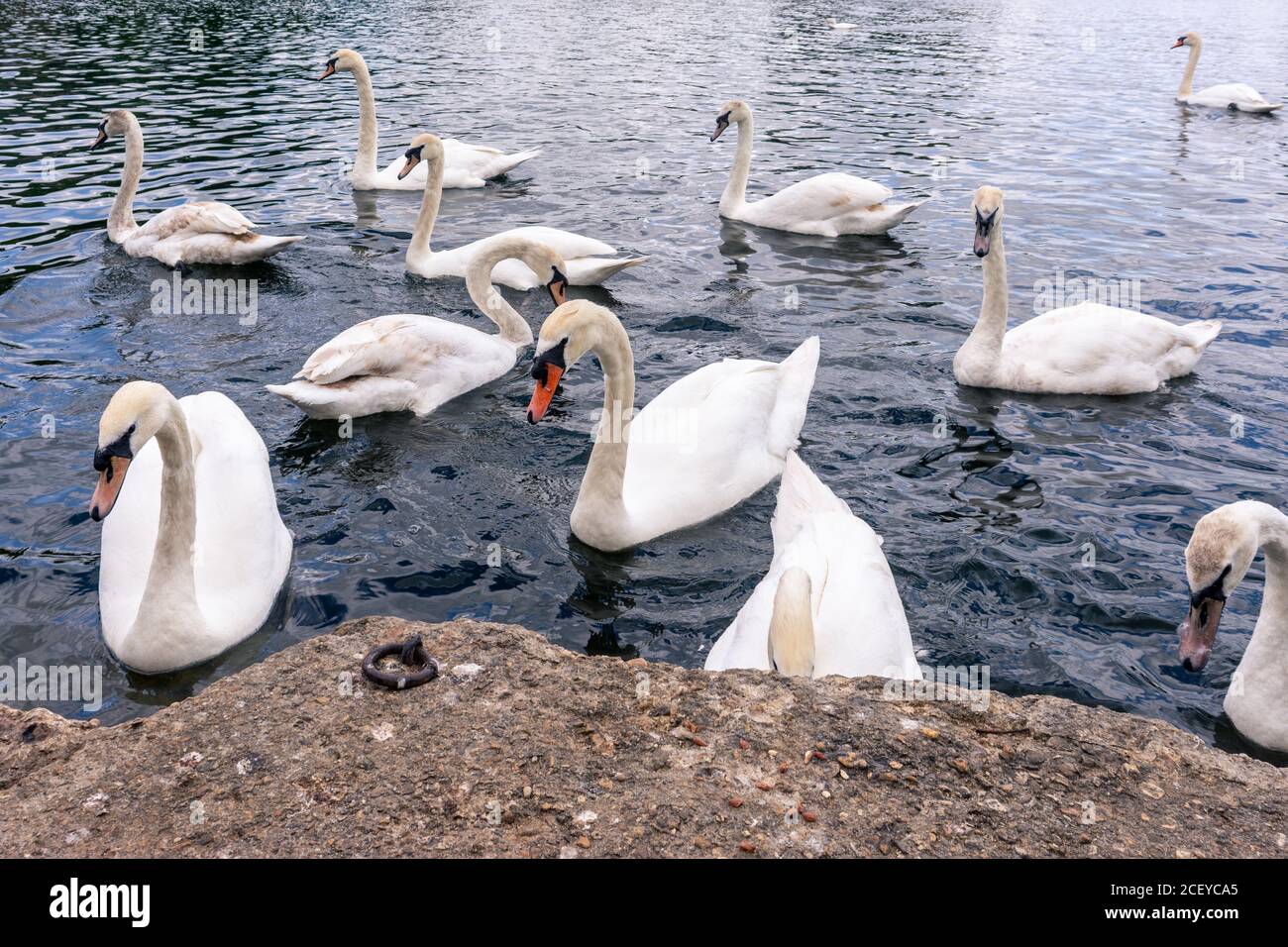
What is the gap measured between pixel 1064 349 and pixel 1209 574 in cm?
473

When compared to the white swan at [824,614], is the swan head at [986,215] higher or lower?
higher

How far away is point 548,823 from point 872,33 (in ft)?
122

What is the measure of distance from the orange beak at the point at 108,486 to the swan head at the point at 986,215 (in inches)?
265

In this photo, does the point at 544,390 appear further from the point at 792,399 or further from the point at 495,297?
the point at 495,297

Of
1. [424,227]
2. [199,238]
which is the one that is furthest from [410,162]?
[199,238]

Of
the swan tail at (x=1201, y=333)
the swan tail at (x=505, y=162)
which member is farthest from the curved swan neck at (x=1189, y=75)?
the swan tail at (x=1201, y=333)

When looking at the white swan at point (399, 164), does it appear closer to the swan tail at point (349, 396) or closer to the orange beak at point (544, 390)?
the swan tail at point (349, 396)

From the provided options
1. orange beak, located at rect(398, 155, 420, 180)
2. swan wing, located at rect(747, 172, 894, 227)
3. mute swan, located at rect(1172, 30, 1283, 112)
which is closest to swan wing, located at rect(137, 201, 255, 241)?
orange beak, located at rect(398, 155, 420, 180)

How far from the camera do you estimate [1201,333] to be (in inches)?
376

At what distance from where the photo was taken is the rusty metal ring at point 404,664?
164 inches

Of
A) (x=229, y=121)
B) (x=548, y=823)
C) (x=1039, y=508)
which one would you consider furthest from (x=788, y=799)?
(x=229, y=121)

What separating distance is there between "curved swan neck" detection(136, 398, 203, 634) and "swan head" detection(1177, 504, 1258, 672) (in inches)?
187
